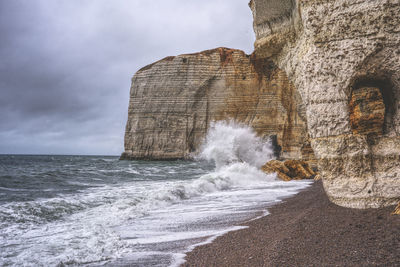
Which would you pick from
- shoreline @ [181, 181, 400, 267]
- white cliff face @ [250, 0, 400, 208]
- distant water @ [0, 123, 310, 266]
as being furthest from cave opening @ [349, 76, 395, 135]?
distant water @ [0, 123, 310, 266]

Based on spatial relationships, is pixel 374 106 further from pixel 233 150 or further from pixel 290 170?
pixel 233 150

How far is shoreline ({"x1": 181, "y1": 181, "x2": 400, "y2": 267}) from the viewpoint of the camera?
1646 millimetres

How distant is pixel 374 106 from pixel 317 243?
56.5 inches

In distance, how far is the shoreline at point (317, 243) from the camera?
1.65 meters

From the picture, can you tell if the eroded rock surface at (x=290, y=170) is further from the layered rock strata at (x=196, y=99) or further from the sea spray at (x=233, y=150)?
the layered rock strata at (x=196, y=99)

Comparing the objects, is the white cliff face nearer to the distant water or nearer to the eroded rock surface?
the distant water

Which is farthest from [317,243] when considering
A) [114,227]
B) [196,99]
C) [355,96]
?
[196,99]

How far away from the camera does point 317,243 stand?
75.4 inches

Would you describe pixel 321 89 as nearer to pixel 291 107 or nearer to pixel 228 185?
pixel 228 185

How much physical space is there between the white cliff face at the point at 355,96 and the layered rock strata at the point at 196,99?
21.0 metres

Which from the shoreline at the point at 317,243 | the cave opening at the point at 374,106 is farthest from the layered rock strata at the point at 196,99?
the shoreline at the point at 317,243

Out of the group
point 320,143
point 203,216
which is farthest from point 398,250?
point 203,216

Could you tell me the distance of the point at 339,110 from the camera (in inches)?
103

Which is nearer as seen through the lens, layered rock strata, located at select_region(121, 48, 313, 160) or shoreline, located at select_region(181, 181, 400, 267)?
shoreline, located at select_region(181, 181, 400, 267)
